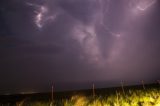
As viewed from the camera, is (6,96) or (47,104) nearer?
(47,104)

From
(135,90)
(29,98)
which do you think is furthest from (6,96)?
(135,90)

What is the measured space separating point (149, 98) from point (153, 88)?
1575 mm

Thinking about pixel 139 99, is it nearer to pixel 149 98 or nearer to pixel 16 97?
pixel 149 98

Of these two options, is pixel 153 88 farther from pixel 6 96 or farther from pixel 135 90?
pixel 6 96

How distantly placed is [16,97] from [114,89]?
29.6ft

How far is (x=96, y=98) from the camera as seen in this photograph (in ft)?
59.8

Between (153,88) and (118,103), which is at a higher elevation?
(153,88)

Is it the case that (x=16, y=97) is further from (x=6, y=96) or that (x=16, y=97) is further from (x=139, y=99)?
(x=139, y=99)

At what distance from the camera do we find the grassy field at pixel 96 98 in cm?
1777

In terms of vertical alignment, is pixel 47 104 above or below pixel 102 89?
below

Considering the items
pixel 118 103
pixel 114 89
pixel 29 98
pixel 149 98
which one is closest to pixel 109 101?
pixel 118 103

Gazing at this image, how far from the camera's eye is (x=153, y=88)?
62.6 feet

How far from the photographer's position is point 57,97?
18844mm

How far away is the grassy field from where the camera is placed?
58.3 ft
